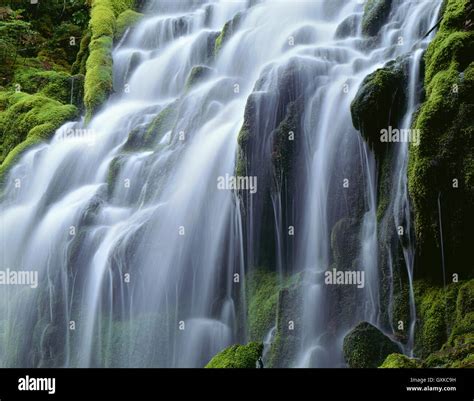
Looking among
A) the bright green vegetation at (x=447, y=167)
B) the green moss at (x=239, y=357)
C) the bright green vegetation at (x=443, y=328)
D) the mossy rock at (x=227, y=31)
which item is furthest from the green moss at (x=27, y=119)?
the bright green vegetation at (x=443, y=328)

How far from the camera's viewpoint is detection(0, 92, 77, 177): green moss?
867 cm

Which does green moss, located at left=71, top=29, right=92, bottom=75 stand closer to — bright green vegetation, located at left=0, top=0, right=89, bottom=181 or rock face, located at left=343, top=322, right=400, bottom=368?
bright green vegetation, located at left=0, top=0, right=89, bottom=181

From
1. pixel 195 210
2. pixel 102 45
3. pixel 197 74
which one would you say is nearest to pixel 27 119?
pixel 102 45

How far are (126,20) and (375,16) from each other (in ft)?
10.5

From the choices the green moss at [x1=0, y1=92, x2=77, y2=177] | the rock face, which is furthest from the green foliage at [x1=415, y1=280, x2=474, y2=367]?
the green moss at [x1=0, y1=92, x2=77, y2=177]

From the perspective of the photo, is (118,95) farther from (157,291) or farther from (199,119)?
(157,291)

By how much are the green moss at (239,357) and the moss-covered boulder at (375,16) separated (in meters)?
3.75

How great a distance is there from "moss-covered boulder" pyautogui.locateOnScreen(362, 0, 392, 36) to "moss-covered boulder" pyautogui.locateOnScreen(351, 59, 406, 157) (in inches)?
42.8

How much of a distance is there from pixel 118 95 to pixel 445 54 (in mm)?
3860

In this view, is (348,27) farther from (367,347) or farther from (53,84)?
(367,347)

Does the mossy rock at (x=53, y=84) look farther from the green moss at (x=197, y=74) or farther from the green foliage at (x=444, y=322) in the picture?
the green foliage at (x=444, y=322)

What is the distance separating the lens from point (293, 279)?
7.32m
